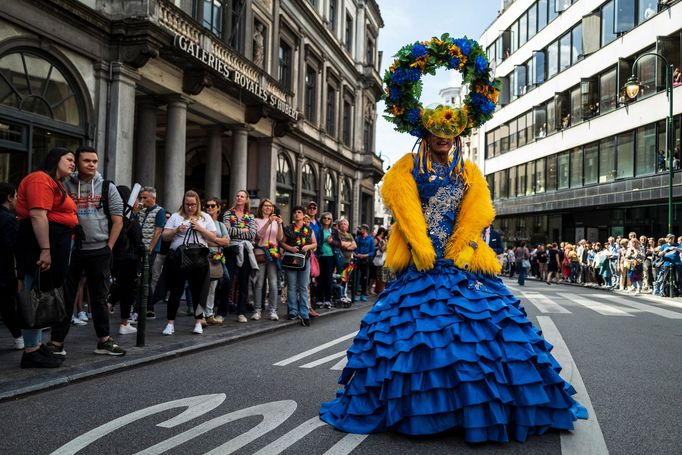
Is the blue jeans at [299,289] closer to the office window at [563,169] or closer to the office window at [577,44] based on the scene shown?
the office window at [563,169]

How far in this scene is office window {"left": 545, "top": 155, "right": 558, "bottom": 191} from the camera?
116ft

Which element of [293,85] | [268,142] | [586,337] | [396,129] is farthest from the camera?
[293,85]

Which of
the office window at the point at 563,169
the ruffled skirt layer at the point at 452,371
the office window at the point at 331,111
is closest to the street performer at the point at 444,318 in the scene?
the ruffled skirt layer at the point at 452,371

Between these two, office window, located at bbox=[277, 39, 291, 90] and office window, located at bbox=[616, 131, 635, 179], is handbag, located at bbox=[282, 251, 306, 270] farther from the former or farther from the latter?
office window, located at bbox=[616, 131, 635, 179]

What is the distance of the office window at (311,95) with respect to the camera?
2853cm

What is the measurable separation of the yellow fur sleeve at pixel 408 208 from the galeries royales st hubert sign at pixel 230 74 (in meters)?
11.8

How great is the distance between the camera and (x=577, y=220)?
33.3 m

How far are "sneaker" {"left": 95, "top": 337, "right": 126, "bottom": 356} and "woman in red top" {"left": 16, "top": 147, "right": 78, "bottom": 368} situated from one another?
1.79 ft

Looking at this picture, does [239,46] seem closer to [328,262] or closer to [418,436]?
[328,262]

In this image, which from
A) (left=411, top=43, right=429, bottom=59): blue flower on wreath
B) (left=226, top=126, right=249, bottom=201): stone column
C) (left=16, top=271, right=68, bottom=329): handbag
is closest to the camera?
(left=411, top=43, right=429, bottom=59): blue flower on wreath

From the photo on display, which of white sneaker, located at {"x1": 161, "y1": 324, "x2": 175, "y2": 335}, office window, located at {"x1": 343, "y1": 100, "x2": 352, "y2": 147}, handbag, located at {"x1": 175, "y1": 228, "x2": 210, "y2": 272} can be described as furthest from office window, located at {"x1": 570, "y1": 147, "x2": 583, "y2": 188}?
white sneaker, located at {"x1": 161, "y1": 324, "x2": 175, "y2": 335}

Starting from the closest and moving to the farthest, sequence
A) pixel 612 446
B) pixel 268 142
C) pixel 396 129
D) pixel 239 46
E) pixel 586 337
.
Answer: pixel 612 446, pixel 396 129, pixel 586 337, pixel 239 46, pixel 268 142

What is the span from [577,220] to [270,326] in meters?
28.5

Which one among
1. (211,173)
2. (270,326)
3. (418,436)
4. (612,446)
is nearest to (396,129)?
(418,436)
